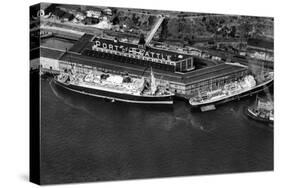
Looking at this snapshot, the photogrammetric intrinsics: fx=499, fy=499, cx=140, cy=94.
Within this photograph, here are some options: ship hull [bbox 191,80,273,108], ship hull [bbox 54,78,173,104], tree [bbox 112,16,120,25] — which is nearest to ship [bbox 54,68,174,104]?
ship hull [bbox 54,78,173,104]

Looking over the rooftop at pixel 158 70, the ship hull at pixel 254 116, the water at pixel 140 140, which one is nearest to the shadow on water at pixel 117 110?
the water at pixel 140 140

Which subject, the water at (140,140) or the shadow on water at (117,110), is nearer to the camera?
the water at (140,140)

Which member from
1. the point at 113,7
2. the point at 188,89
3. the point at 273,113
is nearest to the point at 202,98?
the point at 188,89

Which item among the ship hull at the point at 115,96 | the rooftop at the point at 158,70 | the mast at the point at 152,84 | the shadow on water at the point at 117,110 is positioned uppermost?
the rooftop at the point at 158,70

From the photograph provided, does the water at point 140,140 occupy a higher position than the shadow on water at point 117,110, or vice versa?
the shadow on water at point 117,110

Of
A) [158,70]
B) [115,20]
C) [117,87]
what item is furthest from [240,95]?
[115,20]

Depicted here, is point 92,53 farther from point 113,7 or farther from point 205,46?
point 205,46

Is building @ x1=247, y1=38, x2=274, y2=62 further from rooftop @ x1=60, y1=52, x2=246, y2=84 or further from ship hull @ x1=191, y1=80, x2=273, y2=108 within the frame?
rooftop @ x1=60, y1=52, x2=246, y2=84

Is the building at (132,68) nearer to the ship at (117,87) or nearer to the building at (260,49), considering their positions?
the ship at (117,87)
